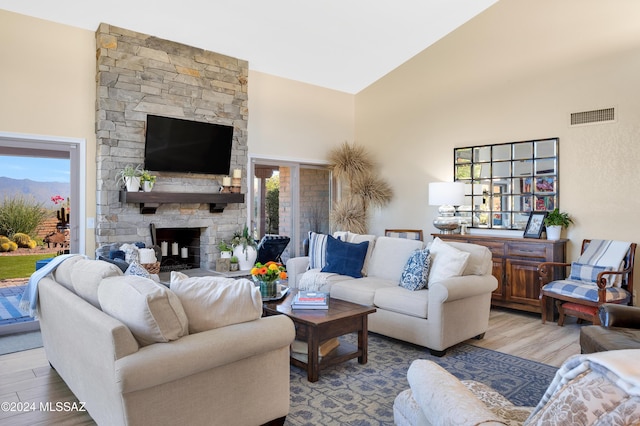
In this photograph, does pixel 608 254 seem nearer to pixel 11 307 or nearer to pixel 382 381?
pixel 382 381

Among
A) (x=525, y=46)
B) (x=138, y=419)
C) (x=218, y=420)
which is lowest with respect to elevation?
(x=218, y=420)

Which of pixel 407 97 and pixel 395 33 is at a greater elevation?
pixel 395 33

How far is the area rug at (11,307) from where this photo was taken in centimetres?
447

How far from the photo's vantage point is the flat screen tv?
5250 mm

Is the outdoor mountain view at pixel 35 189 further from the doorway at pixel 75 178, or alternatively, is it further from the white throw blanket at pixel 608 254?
the white throw blanket at pixel 608 254

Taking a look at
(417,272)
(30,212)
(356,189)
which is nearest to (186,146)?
(30,212)

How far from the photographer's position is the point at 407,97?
7.01 m

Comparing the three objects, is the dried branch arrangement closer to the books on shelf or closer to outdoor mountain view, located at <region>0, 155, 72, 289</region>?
the books on shelf

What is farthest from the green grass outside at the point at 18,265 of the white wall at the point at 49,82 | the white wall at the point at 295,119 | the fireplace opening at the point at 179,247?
the white wall at the point at 295,119

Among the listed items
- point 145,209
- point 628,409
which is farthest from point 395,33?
point 628,409

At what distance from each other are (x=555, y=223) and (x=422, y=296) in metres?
2.34

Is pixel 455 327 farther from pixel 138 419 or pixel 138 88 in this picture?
pixel 138 88

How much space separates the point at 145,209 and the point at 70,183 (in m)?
0.85

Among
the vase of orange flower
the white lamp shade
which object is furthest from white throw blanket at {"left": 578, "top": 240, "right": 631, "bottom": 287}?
the vase of orange flower
